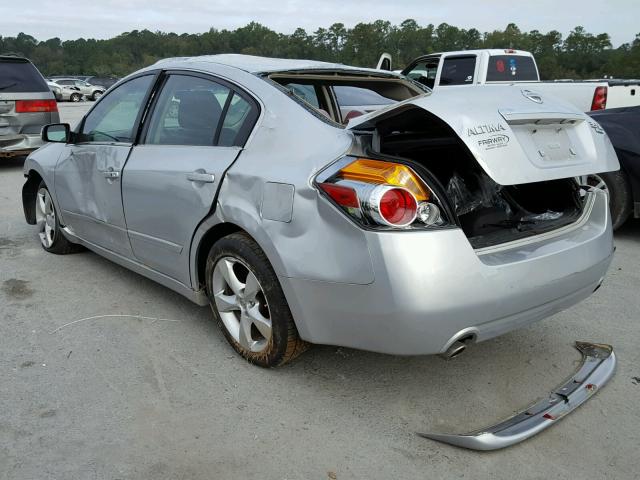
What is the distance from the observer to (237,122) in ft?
10.0

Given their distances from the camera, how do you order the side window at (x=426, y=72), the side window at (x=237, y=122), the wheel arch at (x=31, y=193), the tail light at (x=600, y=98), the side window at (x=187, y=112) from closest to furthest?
1. the side window at (x=237, y=122)
2. the side window at (x=187, y=112)
3. the wheel arch at (x=31, y=193)
4. the tail light at (x=600, y=98)
5. the side window at (x=426, y=72)

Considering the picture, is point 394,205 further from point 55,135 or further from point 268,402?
point 55,135

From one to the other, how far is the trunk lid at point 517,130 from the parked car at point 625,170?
275cm

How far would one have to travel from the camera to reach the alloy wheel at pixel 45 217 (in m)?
4.96

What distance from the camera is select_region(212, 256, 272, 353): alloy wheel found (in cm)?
293

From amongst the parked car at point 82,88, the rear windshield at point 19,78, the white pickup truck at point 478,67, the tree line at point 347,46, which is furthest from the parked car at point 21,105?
the parked car at point 82,88

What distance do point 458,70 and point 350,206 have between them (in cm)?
999

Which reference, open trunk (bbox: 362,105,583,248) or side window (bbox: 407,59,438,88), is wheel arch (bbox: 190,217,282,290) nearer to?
open trunk (bbox: 362,105,583,248)

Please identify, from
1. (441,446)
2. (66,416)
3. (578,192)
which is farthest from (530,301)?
(66,416)

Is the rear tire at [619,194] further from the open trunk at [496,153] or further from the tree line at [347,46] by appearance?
the tree line at [347,46]

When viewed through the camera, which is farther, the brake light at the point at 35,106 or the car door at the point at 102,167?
the brake light at the point at 35,106

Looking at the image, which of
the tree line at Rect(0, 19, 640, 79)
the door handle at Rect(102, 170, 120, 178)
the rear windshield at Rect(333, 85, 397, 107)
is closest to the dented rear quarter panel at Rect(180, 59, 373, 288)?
the door handle at Rect(102, 170, 120, 178)

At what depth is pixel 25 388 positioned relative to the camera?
290 centimetres

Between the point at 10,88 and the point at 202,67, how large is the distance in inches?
273
